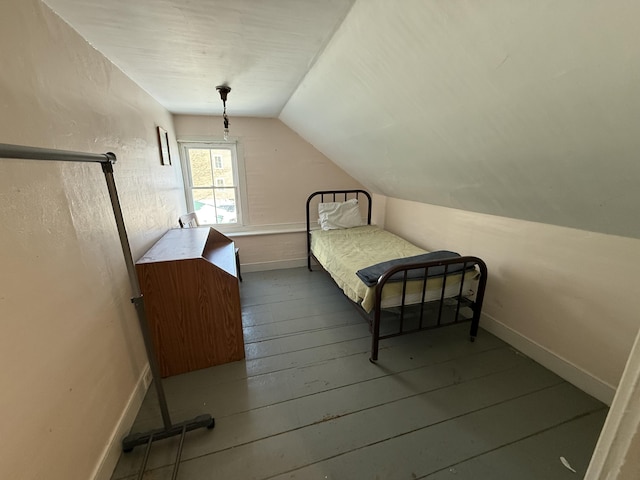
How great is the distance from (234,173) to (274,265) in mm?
1257

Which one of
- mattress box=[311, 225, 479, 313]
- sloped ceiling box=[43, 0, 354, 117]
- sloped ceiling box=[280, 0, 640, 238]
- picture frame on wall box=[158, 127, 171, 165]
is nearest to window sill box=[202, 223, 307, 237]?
mattress box=[311, 225, 479, 313]

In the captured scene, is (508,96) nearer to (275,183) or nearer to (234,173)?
(275,183)

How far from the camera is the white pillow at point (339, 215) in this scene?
3250mm

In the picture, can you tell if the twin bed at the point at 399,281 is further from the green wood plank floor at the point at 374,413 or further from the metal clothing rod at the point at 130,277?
the metal clothing rod at the point at 130,277

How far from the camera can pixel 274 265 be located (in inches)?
136

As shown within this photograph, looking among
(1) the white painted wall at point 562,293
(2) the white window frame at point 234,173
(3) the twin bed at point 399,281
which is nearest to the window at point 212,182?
(2) the white window frame at point 234,173

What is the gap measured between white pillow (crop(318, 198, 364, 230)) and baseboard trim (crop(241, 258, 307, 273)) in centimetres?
62

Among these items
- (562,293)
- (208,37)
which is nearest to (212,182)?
(208,37)

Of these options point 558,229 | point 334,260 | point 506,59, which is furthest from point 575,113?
point 334,260

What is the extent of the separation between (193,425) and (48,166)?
129 cm

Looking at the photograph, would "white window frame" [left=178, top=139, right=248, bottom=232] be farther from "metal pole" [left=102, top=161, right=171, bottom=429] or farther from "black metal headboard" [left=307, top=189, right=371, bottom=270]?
"metal pole" [left=102, top=161, right=171, bottom=429]

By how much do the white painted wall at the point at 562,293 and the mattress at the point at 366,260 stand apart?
287 millimetres

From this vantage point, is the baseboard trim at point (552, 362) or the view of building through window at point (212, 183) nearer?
the baseboard trim at point (552, 362)

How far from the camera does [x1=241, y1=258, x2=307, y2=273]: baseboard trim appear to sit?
337 cm
